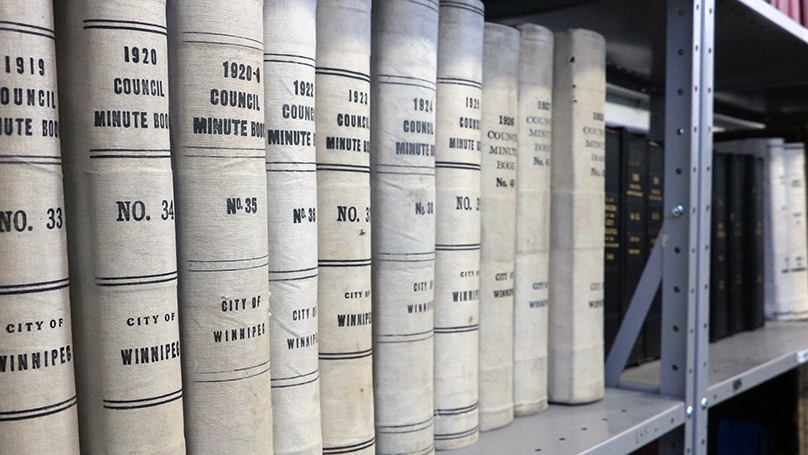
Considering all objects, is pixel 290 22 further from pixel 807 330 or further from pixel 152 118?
pixel 807 330

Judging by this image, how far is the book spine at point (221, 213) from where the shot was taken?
0.43 meters

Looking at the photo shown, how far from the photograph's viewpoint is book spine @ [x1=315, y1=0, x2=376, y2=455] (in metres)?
0.52

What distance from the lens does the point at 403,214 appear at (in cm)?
58

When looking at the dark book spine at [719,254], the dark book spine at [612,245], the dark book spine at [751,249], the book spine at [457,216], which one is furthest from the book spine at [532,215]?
the dark book spine at [751,249]

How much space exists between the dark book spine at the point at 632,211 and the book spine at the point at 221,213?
653 mm

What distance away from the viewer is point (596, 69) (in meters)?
0.80

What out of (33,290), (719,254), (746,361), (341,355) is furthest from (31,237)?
(719,254)

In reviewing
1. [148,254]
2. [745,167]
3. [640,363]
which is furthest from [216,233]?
[745,167]

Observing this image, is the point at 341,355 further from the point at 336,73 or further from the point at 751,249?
the point at 751,249

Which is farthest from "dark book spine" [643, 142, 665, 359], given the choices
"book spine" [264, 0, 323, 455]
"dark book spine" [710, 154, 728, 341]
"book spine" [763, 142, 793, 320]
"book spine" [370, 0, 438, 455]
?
"book spine" [264, 0, 323, 455]

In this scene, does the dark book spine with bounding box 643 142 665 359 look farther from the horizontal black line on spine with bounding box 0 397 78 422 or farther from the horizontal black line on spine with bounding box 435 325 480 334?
the horizontal black line on spine with bounding box 0 397 78 422

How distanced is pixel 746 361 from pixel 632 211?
11.9 inches

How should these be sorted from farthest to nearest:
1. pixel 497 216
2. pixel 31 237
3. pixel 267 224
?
pixel 497 216
pixel 267 224
pixel 31 237

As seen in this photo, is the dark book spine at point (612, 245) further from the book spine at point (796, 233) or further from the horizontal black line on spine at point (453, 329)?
the book spine at point (796, 233)
